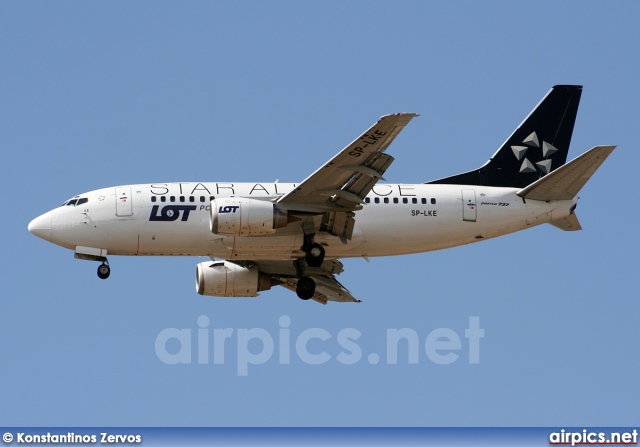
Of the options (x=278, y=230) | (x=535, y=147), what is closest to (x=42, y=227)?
(x=278, y=230)

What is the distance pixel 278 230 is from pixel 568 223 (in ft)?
39.1

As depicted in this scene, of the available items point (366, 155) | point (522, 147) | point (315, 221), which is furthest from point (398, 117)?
point (522, 147)

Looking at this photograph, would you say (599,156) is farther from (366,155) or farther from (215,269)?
(215,269)

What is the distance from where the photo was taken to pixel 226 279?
2436 inches

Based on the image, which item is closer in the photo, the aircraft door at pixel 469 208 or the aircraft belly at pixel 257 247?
the aircraft belly at pixel 257 247

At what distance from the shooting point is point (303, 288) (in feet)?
193

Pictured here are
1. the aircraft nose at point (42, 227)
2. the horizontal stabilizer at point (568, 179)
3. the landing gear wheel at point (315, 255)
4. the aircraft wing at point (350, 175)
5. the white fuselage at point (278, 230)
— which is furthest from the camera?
the aircraft nose at point (42, 227)

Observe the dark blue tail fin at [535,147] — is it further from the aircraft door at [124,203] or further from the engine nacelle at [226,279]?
the aircraft door at [124,203]

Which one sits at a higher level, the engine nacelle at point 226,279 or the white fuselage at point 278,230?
the white fuselage at point 278,230

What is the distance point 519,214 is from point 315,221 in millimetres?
8391

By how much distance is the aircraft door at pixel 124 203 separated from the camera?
186ft

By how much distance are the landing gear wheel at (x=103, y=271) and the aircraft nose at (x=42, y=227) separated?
231 cm

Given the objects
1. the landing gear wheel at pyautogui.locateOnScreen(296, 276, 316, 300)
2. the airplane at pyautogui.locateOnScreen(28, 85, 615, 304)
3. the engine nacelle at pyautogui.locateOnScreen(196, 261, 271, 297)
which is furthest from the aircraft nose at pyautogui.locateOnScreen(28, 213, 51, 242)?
the landing gear wheel at pyautogui.locateOnScreen(296, 276, 316, 300)

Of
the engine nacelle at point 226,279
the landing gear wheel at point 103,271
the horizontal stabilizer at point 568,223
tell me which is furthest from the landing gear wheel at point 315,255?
the horizontal stabilizer at point 568,223
